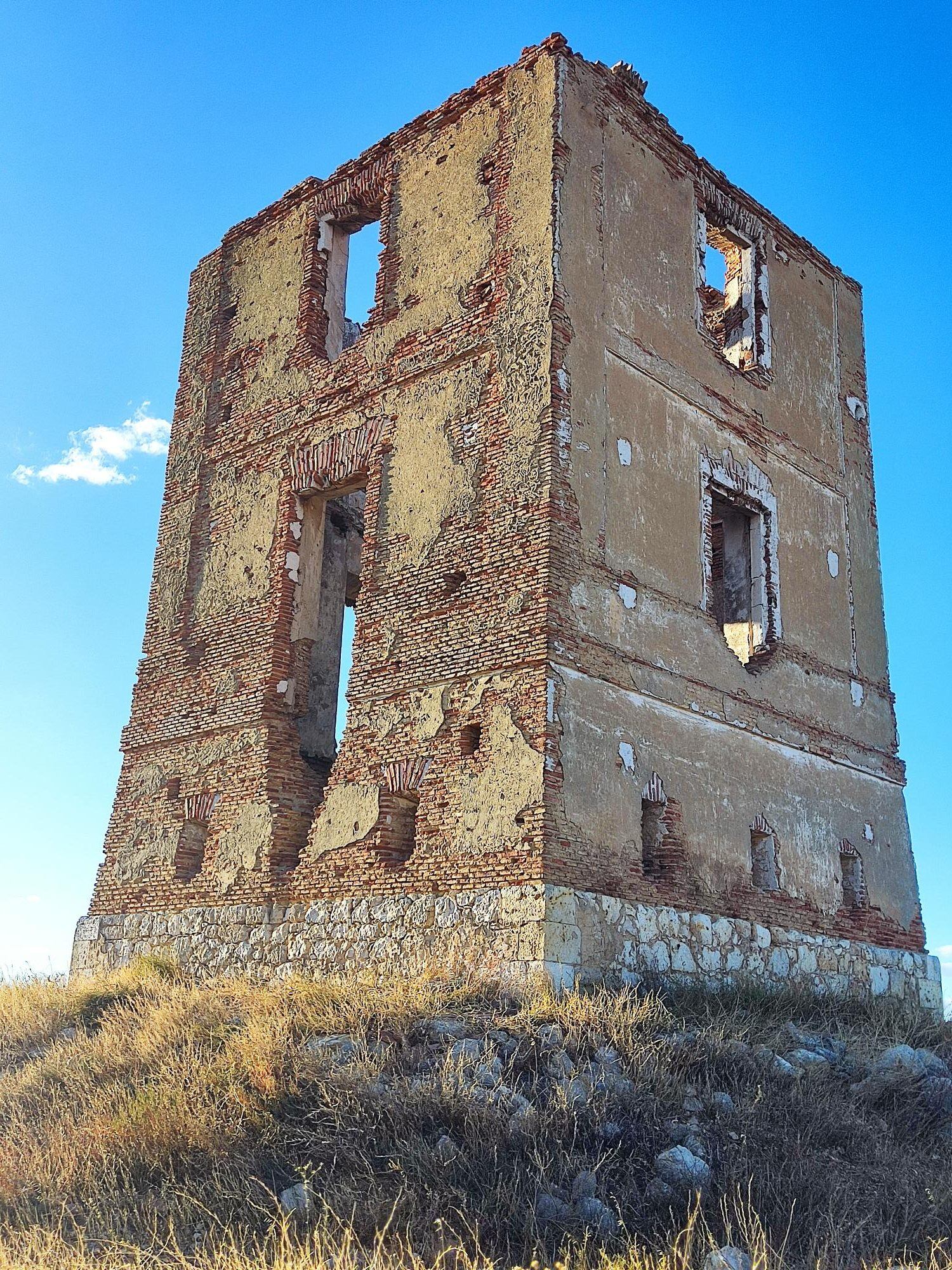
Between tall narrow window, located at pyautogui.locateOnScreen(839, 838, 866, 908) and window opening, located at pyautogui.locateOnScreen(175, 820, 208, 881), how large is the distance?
644cm

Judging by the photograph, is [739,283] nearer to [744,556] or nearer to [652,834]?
[744,556]

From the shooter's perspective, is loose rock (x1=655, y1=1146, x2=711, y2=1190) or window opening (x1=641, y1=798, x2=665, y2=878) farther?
window opening (x1=641, y1=798, x2=665, y2=878)

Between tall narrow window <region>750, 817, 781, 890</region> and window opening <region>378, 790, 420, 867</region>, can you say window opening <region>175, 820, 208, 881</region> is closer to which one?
window opening <region>378, 790, 420, 867</region>

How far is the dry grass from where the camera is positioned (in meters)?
5.71

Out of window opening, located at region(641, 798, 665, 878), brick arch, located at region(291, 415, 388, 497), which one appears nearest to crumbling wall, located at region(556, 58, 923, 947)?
window opening, located at region(641, 798, 665, 878)

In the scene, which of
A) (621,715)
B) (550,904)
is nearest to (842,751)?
(621,715)

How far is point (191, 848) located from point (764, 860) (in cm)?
559

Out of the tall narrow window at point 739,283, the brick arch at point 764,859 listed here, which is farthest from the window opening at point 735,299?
the brick arch at point 764,859

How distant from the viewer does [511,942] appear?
876 cm

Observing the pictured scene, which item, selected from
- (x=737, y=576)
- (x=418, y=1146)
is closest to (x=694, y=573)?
(x=737, y=576)

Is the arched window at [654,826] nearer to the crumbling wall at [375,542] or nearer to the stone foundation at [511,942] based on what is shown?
the stone foundation at [511,942]

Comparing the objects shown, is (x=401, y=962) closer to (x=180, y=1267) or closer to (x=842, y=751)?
(x=180, y=1267)

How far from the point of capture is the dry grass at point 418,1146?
5.71m

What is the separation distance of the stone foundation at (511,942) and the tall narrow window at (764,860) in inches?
17.7
